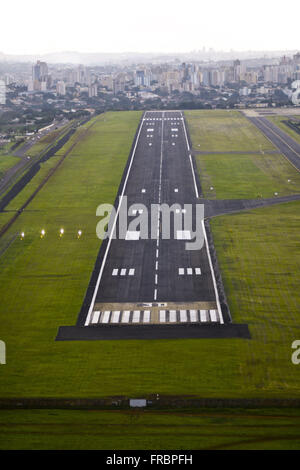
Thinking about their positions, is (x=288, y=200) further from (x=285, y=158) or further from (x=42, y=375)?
(x=42, y=375)

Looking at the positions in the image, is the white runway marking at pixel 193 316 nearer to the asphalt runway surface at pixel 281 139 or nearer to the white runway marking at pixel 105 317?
the white runway marking at pixel 105 317

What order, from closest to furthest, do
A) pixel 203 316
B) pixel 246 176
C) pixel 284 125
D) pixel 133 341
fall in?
pixel 133 341 → pixel 203 316 → pixel 246 176 → pixel 284 125

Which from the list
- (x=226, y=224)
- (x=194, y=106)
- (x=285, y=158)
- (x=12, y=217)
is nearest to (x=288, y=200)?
(x=226, y=224)

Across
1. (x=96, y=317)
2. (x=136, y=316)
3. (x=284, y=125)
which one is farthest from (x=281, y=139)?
(x=96, y=317)

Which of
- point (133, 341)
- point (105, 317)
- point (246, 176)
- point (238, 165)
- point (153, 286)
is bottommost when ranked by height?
point (133, 341)

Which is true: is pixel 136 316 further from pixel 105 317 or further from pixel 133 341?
pixel 133 341

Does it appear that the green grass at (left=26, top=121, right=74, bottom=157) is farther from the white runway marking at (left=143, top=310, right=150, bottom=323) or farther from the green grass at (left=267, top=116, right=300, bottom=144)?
the white runway marking at (left=143, top=310, right=150, bottom=323)

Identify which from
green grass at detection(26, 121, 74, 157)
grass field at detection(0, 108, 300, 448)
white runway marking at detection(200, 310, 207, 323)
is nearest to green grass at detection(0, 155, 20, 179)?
green grass at detection(26, 121, 74, 157)

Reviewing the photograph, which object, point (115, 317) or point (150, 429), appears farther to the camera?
point (115, 317)
